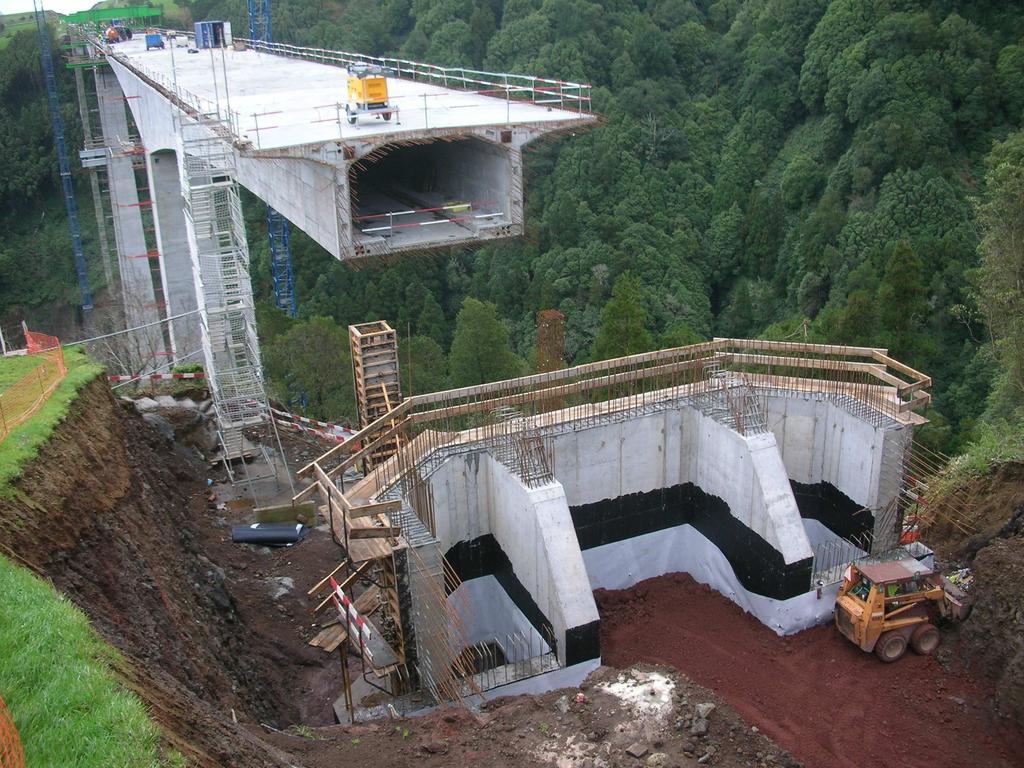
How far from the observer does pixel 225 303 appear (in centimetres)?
2259

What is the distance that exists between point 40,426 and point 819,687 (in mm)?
14078

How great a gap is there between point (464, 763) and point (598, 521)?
30.0 ft

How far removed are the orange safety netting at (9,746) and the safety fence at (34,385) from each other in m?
7.77

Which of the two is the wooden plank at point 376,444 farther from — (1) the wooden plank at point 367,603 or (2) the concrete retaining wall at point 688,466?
(2) the concrete retaining wall at point 688,466

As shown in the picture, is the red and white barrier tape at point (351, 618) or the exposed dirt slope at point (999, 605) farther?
the exposed dirt slope at point (999, 605)

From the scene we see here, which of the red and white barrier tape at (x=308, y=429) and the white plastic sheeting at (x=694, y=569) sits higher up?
the red and white barrier tape at (x=308, y=429)

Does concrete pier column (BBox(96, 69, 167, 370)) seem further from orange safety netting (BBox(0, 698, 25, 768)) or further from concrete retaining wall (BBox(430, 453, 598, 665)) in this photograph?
orange safety netting (BBox(0, 698, 25, 768))

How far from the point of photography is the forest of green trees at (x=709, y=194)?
109ft

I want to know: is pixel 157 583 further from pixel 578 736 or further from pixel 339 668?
pixel 578 736

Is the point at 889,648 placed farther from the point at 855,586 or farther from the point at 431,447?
the point at 431,447

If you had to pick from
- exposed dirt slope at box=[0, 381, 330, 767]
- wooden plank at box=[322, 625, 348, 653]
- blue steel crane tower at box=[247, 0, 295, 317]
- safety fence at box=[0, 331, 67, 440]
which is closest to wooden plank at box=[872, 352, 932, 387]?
wooden plank at box=[322, 625, 348, 653]

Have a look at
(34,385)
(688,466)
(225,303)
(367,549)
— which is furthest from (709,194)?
(367,549)

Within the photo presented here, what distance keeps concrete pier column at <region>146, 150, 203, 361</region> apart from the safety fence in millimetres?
13363

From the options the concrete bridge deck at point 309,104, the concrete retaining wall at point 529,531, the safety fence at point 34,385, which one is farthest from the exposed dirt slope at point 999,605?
the safety fence at point 34,385
